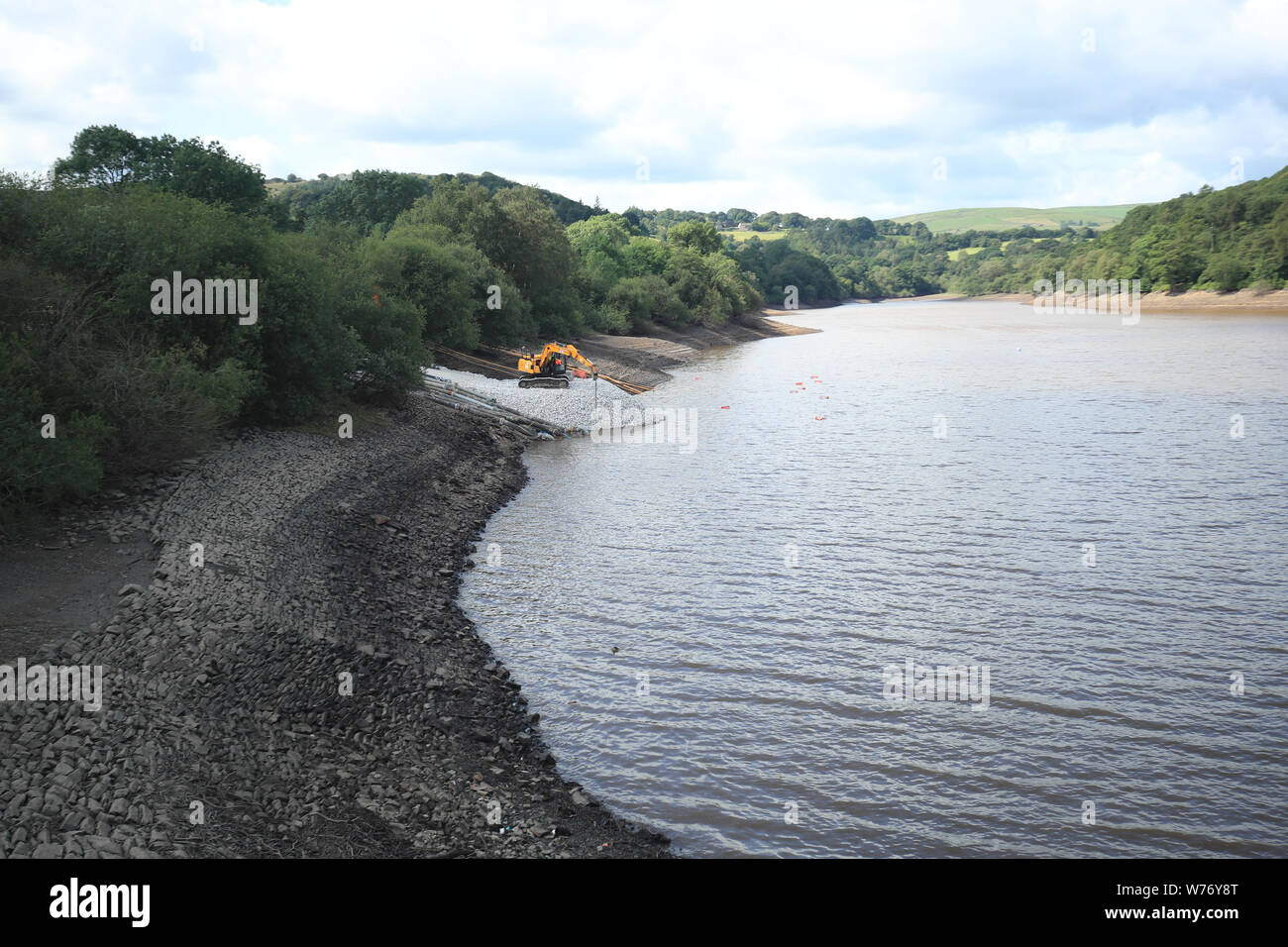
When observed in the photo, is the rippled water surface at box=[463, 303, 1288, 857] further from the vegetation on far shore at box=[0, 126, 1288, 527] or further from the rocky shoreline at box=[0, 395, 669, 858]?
the vegetation on far shore at box=[0, 126, 1288, 527]

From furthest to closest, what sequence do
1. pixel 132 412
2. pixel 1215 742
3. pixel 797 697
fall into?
pixel 132 412, pixel 797 697, pixel 1215 742

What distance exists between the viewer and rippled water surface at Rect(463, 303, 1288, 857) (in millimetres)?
11047

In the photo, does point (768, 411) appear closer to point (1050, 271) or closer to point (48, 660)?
point (48, 660)

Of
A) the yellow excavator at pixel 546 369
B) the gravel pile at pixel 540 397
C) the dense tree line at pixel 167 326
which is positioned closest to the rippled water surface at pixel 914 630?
the gravel pile at pixel 540 397

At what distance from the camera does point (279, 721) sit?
12.0 metres

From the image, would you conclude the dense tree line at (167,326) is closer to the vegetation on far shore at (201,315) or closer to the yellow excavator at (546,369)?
the vegetation on far shore at (201,315)

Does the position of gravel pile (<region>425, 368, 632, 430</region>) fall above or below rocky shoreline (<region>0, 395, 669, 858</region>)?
above

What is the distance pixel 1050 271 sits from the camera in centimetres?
18575

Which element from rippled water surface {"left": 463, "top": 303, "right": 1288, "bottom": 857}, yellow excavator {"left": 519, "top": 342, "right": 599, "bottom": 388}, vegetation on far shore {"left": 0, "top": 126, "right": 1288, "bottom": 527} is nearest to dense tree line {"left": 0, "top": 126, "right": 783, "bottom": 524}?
vegetation on far shore {"left": 0, "top": 126, "right": 1288, "bottom": 527}

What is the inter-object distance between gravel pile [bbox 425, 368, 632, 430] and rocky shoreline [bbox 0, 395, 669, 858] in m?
20.5

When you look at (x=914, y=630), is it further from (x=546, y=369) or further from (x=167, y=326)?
(x=546, y=369)

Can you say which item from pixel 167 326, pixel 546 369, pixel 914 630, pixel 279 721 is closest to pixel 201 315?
pixel 167 326
